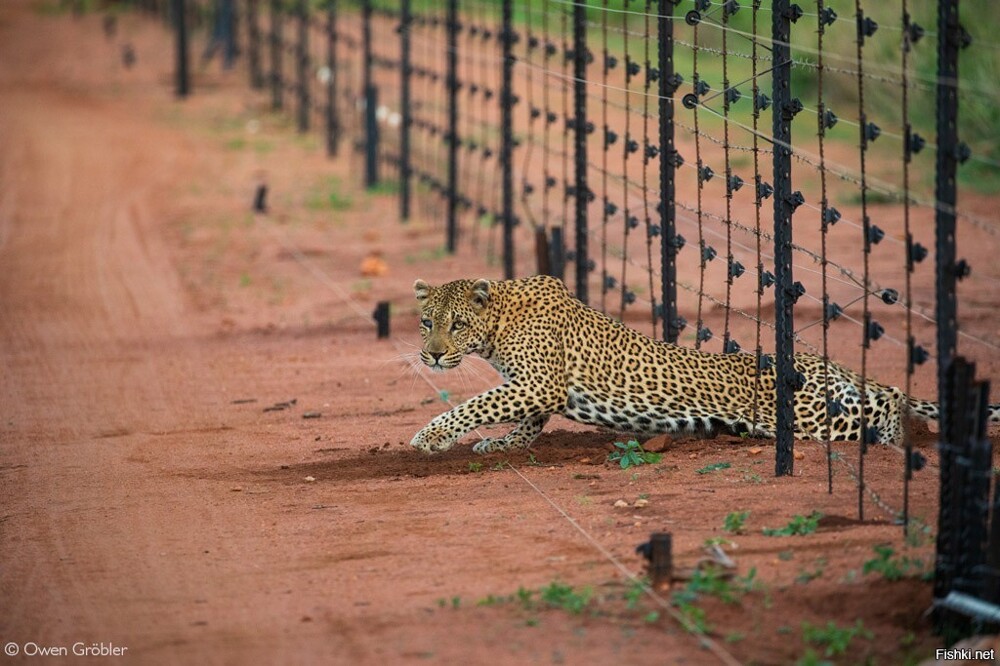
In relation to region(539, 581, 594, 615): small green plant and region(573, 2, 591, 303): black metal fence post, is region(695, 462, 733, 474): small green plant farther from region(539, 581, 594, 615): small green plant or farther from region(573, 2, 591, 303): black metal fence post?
region(573, 2, 591, 303): black metal fence post

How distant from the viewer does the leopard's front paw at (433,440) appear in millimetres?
10336

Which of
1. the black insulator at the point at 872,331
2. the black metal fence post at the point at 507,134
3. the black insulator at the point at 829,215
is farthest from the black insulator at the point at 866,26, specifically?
the black metal fence post at the point at 507,134

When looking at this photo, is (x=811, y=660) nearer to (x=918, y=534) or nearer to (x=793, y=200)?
(x=918, y=534)

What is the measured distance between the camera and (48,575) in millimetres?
8320

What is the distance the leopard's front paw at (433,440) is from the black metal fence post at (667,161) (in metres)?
2.19

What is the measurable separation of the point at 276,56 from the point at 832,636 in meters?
29.6

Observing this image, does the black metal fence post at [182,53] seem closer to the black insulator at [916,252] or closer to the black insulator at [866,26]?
the black insulator at [866,26]

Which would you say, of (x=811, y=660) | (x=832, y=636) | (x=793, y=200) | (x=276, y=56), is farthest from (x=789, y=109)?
(x=276, y=56)

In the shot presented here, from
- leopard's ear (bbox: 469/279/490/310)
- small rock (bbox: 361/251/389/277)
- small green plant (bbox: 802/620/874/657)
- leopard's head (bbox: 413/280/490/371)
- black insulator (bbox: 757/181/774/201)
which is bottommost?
small rock (bbox: 361/251/389/277)

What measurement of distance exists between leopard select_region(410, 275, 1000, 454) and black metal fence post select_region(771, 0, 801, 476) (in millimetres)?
551

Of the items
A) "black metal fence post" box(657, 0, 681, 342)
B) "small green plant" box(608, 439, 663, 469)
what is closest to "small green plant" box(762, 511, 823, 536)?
"small green plant" box(608, 439, 663, 469)

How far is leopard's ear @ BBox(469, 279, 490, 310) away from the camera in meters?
10.4

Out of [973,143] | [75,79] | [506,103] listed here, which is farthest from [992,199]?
[75,79]

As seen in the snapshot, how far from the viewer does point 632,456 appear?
32.6 feet
